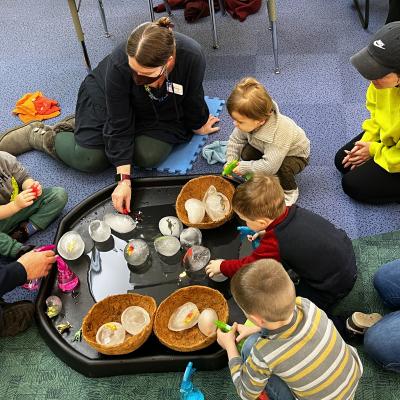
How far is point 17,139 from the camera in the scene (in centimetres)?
210

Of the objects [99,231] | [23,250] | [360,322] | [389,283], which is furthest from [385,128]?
[23,250]

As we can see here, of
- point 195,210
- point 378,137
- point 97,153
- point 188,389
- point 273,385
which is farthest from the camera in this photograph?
point 97,153

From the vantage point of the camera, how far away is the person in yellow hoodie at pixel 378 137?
1.41 meters

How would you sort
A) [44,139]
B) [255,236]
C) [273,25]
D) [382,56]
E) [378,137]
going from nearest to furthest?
[382,56]
[255,236]
[378,137]
[44,139]
[273,25]

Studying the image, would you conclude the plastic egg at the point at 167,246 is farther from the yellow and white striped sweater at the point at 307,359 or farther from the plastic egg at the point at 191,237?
the yellow and white striped sweater at the point at 307,359

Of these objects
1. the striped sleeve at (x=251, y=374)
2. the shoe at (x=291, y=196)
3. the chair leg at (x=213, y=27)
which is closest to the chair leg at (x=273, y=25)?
the chair leg at (x=213, y=27)

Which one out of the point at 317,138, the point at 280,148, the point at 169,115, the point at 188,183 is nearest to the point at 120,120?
the point at 169,115

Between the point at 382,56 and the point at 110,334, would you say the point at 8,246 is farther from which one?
the point at 382,56

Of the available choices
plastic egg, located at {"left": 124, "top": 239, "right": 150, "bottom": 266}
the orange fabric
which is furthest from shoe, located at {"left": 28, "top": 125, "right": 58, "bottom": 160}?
plastic egg, located at {"left": 124, "top": 239, "right": 150, "bottom": 266}

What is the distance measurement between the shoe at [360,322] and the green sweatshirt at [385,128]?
1.73 ft

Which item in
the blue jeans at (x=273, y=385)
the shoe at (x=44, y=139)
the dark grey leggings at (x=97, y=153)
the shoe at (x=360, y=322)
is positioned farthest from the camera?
the shoe at (x=44, y=139)

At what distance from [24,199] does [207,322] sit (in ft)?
2.51

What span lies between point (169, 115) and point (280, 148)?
519mm

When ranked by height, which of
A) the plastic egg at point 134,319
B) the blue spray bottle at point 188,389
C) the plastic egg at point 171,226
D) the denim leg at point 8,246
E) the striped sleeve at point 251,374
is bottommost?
the blue spray bottle at point 188,389
